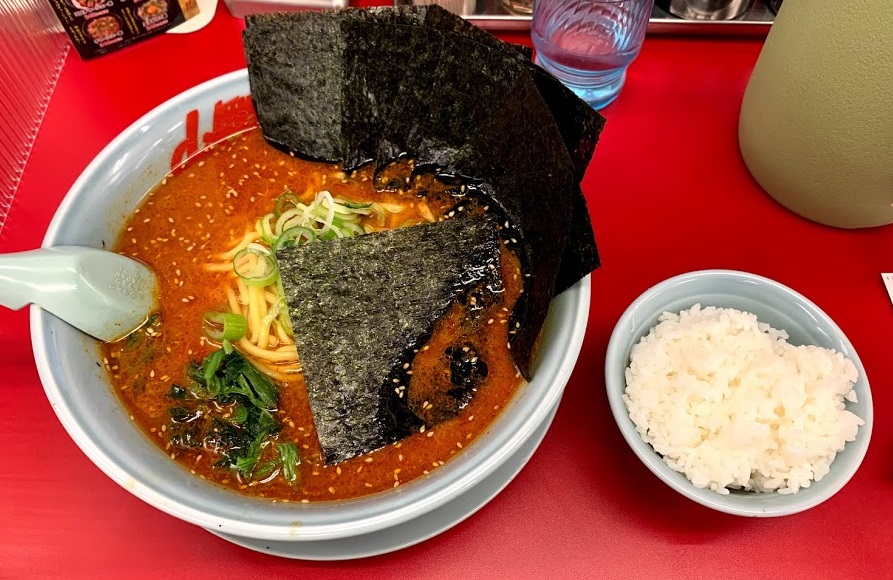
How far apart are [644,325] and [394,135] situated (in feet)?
2.33

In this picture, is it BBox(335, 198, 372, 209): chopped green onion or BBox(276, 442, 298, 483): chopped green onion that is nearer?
BBox(276, 442, 298, 483): chopped green onion

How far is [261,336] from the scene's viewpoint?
130 cm

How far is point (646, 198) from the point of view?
161 centimetres

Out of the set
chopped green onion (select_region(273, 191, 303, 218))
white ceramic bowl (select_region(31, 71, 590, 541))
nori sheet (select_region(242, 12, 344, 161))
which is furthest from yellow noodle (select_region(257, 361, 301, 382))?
nori sheet (select_region(242, 12, 344, 161))

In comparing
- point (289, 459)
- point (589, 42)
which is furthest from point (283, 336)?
point (589, 42)

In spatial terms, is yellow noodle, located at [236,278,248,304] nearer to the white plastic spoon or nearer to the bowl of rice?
the white plastic spoon

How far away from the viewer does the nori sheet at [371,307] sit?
1.14 m

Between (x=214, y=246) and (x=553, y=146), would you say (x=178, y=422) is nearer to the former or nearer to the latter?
(x=214, y=246)

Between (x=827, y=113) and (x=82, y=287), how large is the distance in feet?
4.81

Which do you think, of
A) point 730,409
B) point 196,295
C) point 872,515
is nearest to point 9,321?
point 196,295

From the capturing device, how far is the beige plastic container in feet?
3.71

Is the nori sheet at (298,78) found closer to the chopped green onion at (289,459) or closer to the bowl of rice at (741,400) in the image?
the chopped green onion at (289,459)

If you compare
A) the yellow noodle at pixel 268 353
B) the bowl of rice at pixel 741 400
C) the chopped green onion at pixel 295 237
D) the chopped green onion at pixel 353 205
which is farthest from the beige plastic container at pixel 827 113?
the yellow noodle at pixel 268 353

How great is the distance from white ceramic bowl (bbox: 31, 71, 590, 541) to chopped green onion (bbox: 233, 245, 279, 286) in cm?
30
